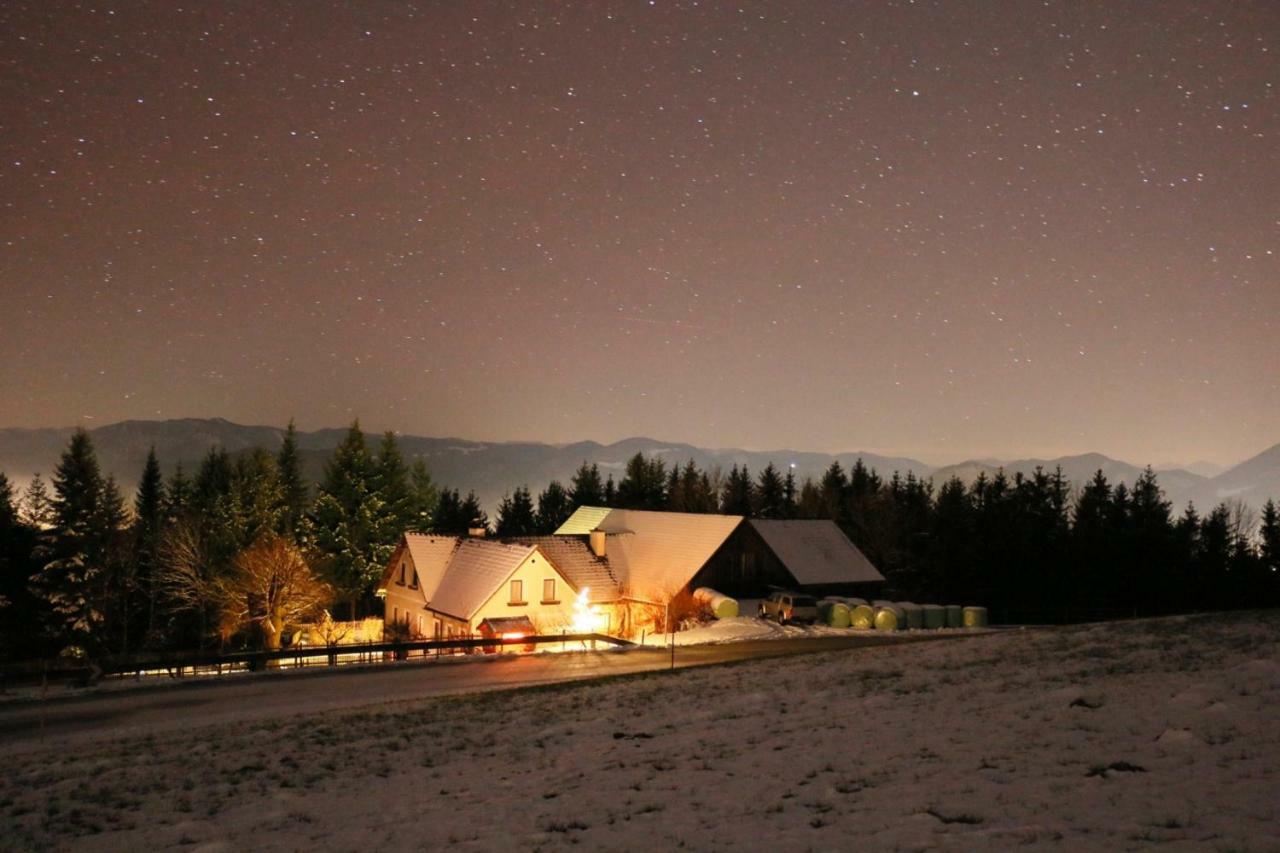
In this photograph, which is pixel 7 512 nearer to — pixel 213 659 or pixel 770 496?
pixel 213 659

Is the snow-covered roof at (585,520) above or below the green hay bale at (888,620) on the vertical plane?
above

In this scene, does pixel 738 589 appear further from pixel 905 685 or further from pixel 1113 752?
pixel 1113 752

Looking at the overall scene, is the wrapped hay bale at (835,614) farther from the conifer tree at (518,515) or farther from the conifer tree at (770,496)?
the conifer tree at (518,515)

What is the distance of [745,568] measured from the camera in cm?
5519

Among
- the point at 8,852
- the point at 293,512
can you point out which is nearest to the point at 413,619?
the point at 293,512

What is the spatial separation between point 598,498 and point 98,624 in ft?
176

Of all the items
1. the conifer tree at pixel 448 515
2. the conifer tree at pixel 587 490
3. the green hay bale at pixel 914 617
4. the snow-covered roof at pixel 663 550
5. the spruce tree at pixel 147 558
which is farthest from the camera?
the conifer tree at pixel 587 490

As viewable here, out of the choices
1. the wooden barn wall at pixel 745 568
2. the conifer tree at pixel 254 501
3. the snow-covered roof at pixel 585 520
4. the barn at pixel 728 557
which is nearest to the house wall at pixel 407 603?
the conifer tree at pixel 254 501

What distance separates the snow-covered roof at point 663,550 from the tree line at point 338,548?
998 centimetres

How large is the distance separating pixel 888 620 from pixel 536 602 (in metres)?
19.1

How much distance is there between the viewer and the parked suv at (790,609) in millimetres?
47062

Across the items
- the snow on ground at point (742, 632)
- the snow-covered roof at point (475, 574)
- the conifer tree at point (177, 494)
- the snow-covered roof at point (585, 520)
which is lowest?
the snow on ground at point (742, 632)

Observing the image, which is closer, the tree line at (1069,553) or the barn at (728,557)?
the barn at (728,557)

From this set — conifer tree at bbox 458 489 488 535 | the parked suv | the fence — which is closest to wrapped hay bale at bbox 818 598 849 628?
the parked suv
